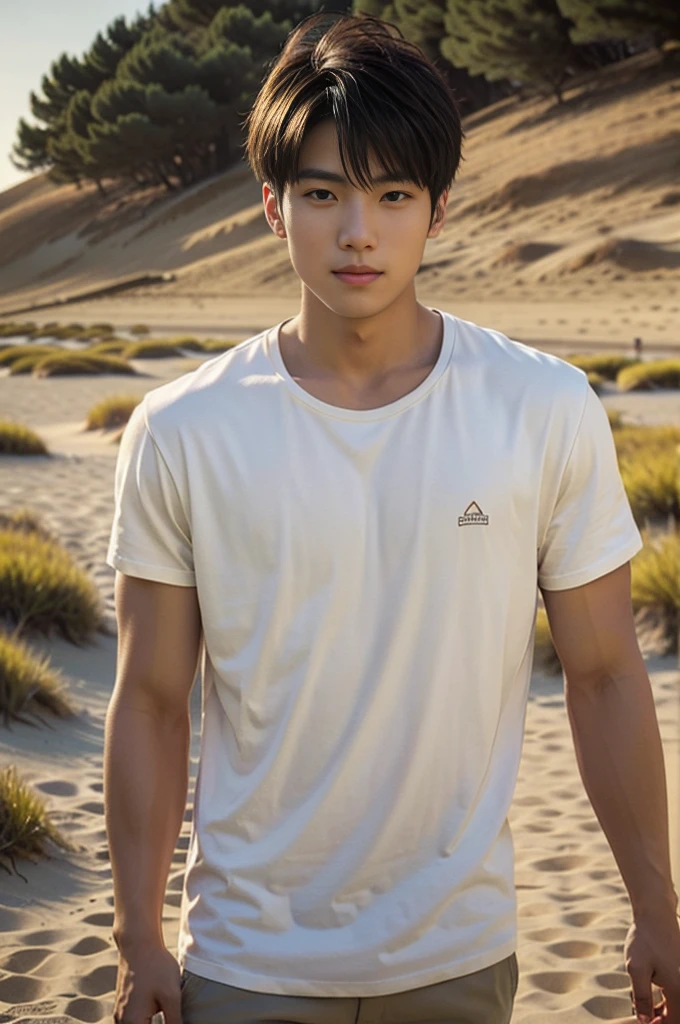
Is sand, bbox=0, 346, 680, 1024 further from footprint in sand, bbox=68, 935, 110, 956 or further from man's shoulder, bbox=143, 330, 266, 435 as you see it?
man's shoulder, bbox=143, 330, 266, 435

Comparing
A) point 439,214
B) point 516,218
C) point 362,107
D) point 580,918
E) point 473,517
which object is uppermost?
point 362,107

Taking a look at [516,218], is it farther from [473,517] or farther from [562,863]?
[473,517]

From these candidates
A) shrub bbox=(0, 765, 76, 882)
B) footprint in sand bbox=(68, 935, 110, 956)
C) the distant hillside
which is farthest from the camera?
the distant hillside

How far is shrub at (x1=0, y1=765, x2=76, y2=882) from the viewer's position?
372 centimetres

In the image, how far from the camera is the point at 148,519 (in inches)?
60.1

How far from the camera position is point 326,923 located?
4.87 ft

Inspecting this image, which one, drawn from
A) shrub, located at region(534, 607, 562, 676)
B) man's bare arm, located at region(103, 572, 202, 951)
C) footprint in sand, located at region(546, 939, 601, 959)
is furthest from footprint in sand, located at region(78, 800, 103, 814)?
man's bare arm, located at region(103, 572, 202, 951)

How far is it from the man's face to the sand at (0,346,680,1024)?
1.85 m

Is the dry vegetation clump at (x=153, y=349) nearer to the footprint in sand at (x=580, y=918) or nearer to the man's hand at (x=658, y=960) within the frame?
the footprint in sand at (x=580, y=918)

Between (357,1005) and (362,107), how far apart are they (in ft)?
2.92

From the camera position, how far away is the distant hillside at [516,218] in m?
12.3

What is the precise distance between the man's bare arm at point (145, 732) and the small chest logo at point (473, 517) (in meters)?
0.29

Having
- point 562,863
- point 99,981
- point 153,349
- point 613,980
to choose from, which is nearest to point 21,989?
point 99,981

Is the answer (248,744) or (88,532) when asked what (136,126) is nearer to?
(88,532)
